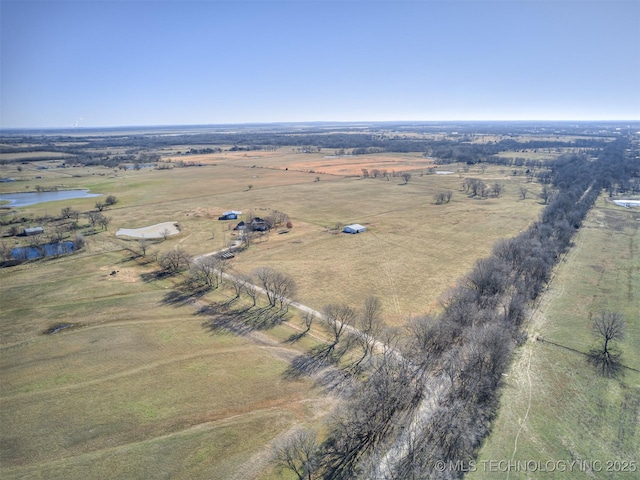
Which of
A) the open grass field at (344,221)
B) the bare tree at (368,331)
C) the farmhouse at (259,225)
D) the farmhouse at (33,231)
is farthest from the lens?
the farmhouse at (259,225)

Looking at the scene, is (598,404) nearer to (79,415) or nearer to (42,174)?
(79,415)

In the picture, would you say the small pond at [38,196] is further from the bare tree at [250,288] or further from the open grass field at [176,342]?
the bare tree at [250,288]

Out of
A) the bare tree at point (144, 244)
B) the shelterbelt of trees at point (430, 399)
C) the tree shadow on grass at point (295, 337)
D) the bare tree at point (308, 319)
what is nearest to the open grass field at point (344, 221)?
the bare tree at point (144, 244)

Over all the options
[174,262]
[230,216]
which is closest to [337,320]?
[174,262]

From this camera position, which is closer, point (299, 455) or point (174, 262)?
point (299, 455)

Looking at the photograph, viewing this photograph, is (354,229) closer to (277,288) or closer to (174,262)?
(277,288)

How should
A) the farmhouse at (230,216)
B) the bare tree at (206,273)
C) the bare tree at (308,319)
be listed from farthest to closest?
the farmhouse at (230,216)
the bare tree at (206,273)
the bare tree at (308,319)
